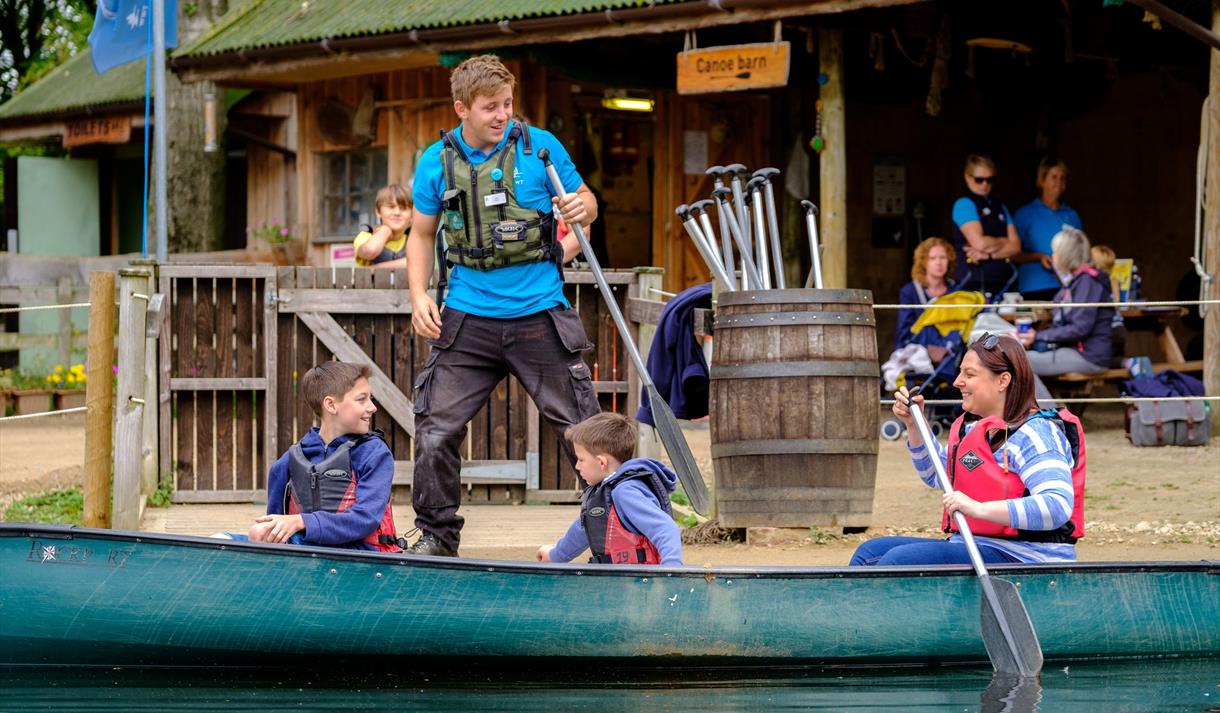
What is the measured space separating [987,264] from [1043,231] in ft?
1.88

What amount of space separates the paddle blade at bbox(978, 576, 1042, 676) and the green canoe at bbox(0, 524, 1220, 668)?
0.06 m

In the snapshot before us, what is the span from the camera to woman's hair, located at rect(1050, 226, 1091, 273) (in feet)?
38.0

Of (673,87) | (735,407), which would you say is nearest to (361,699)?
(735,407)

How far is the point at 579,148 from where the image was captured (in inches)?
615

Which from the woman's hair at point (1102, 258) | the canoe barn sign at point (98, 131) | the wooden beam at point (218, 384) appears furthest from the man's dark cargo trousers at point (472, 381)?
the canoe barn sign at point (98, 131)

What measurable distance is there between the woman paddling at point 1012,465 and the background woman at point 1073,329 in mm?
6080

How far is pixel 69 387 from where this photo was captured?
14.9 m

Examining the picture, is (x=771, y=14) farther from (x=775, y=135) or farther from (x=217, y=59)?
(x=217, y=59)

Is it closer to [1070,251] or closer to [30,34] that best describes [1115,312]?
[1070,251]

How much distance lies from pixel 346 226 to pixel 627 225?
2755mm

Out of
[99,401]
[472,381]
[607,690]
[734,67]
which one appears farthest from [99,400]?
[734,67]

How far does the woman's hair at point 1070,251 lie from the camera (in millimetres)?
11586

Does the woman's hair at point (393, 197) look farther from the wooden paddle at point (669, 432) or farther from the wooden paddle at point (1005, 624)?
the wooden paddle at point (1005, 624)

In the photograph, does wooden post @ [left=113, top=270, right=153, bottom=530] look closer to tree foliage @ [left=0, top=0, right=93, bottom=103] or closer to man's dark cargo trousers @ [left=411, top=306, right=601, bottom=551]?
man's dark cargo trousers @ [left=411, top=306, right=601, bottom=551]
